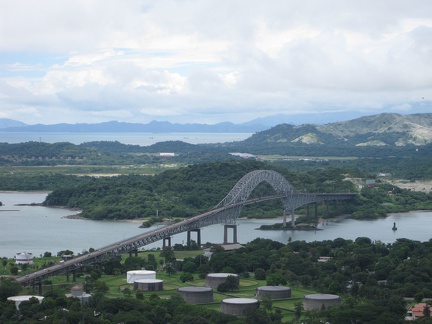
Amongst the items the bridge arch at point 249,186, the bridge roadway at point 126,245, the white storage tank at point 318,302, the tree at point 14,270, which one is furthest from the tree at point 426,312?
the bridge arch at point 249,186

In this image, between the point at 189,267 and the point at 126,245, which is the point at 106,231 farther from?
the point at 189,267

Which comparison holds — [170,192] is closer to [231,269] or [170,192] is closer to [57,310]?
[231,269]

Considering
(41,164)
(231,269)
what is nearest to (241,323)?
(231,269)

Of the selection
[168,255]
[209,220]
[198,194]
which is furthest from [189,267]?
[198,194]

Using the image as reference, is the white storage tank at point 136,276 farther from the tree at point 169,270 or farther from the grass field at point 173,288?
the tree at point 169,270

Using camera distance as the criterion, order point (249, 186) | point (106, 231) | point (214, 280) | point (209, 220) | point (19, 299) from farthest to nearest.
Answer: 1. point (249, 186)
2. point (106, 231)
3. point (209, 220)
4. point (214, 280)
5. point (19, 299)
